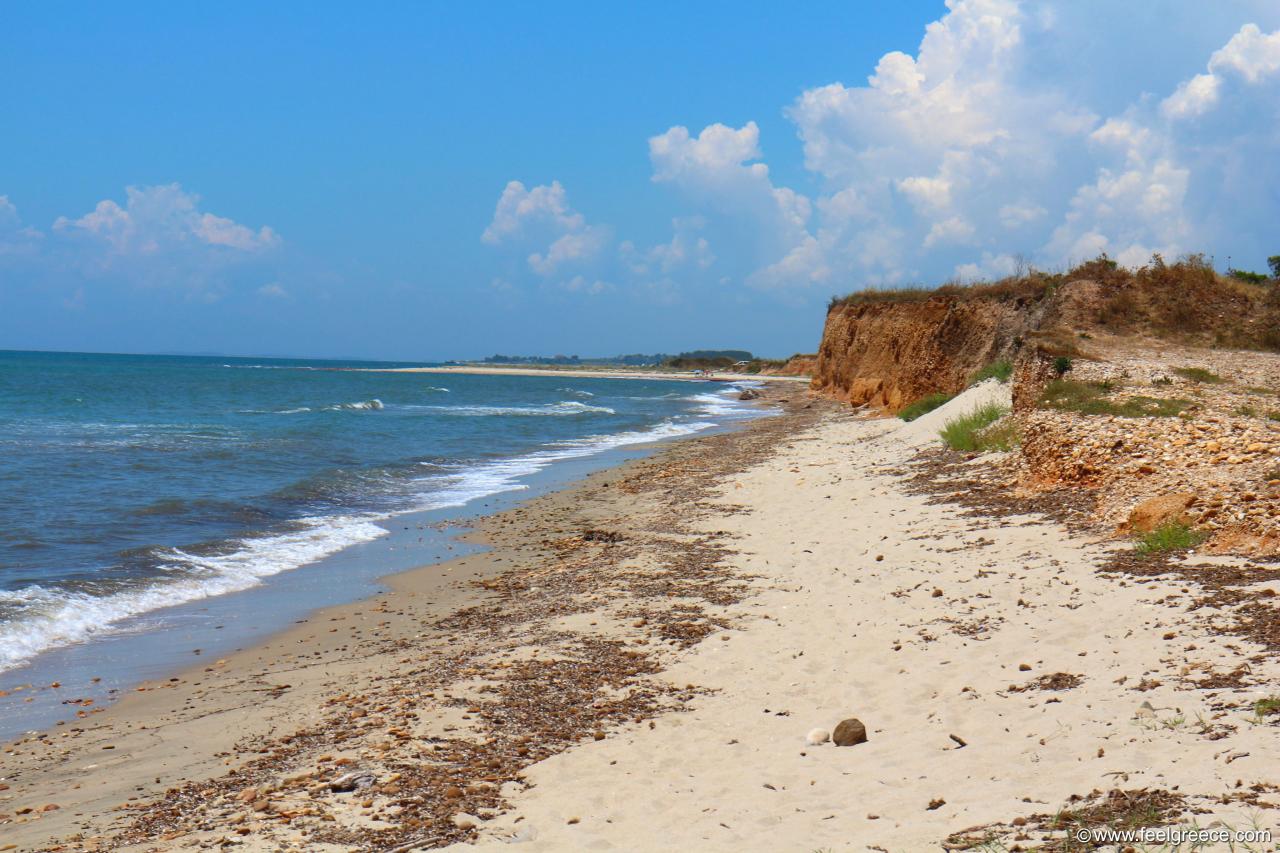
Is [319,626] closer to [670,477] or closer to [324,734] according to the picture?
[324,734]

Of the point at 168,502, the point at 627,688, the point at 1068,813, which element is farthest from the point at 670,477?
the point at 1068,813

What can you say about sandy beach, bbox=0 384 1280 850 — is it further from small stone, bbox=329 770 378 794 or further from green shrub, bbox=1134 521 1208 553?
green shrub, bbox=1134 521 1208 553

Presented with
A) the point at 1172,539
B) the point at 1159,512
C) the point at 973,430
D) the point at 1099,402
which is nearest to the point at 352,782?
the point at 1172,539

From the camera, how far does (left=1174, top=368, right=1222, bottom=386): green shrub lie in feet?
47.0

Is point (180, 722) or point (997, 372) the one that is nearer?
point (180, 722)

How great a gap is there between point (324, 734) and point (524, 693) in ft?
4.57

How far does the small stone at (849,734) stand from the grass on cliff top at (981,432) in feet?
33.5

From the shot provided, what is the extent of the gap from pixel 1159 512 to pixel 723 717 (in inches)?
205

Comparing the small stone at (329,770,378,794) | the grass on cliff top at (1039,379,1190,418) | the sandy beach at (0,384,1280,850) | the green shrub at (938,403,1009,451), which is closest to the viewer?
the sandy beach at (0,384,1280,850)

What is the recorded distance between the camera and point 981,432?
16.9 meters

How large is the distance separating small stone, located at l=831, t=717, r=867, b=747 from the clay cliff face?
18882 mm

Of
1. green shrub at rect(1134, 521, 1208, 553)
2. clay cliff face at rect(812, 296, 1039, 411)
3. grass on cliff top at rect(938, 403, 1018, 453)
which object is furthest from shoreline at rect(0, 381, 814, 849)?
clay cliff face at rect(812, 296, 1039, 411)

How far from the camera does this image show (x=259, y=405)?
51438mm

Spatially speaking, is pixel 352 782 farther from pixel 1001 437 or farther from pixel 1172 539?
pixel 1001 437
